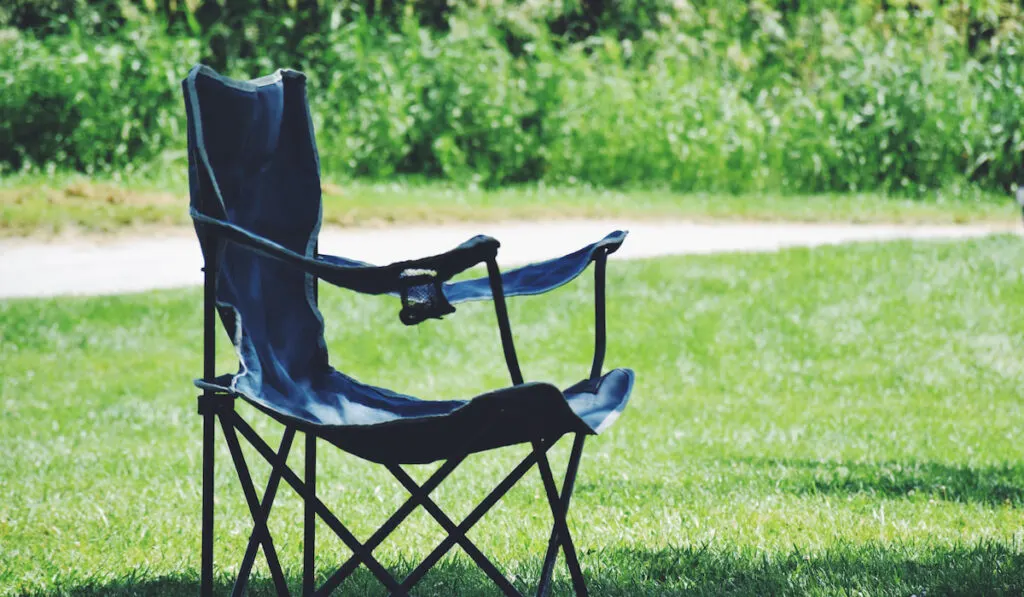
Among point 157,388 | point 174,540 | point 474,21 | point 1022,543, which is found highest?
point 474,21

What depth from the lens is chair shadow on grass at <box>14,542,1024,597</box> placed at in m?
3.06

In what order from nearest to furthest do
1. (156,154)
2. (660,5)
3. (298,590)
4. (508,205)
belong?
(298,590)
(508,205)
(156,154)
(660,5)

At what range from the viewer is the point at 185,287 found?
8.10 m

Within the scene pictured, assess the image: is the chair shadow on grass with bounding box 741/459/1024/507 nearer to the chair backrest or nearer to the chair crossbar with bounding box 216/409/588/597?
the chair crossbar with bounding box 216/409/588/597

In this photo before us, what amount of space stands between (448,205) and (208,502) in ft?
26.7

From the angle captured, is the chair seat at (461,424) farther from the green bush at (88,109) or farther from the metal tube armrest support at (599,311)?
the green bush at (88,109)

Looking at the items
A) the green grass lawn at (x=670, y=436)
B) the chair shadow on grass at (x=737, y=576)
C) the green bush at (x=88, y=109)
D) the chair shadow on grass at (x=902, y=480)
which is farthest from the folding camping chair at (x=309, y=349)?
the green bush at (x=88, y=109)

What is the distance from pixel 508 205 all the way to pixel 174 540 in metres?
7.39

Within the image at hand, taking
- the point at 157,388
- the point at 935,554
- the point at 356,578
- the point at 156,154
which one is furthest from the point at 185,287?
the point at 935,554

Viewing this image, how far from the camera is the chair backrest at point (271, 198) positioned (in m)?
2.87

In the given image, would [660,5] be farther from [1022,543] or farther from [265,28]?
[1022,543]

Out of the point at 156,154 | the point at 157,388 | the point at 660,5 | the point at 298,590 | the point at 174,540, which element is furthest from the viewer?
the point at 660,5

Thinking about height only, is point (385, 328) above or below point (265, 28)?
below

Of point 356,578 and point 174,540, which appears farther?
point 174,540
